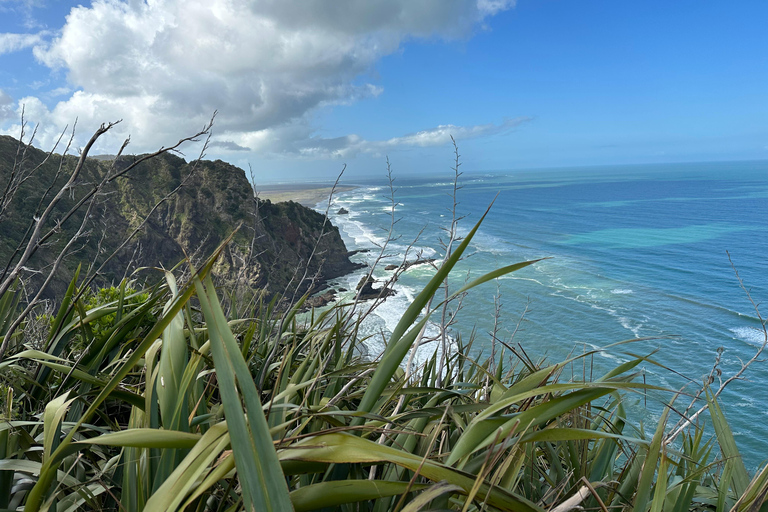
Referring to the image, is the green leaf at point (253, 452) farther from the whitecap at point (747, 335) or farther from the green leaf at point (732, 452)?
the whitecap at point (747, 335)

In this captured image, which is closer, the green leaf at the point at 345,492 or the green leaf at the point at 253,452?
the green leaf at the point at 253,452

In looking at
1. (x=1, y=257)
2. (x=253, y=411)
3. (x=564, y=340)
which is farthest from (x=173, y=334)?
(x=564, y=340)

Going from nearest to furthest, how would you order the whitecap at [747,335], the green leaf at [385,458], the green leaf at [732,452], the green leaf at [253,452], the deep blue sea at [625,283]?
the green leaf at [253,452]
the green leaf at [385,458]
the green leaf at [732,452]
the deep blue sea at [625,283]
the whitecap at [747,335]

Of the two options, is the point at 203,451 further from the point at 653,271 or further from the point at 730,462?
the point at 653,271

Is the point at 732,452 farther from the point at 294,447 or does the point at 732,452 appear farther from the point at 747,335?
the point at 747,335

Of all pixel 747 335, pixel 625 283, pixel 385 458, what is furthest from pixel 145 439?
pixel 625 283

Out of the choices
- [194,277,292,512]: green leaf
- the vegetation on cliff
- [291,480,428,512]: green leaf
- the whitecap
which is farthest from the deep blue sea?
[194,277,292,512]: green leaf

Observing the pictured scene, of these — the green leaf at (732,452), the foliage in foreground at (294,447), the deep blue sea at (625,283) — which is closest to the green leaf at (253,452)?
the foliage in foreground at (294,447)

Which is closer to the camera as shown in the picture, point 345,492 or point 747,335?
point 345,492

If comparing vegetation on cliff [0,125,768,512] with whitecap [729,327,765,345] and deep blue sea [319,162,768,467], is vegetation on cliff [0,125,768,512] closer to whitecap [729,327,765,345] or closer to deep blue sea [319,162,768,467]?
deep blue sea [319,162,768,467]

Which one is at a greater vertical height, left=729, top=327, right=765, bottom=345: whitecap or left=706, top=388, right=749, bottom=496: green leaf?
left=706, top=388, right=749, bottom=496: green leaf
